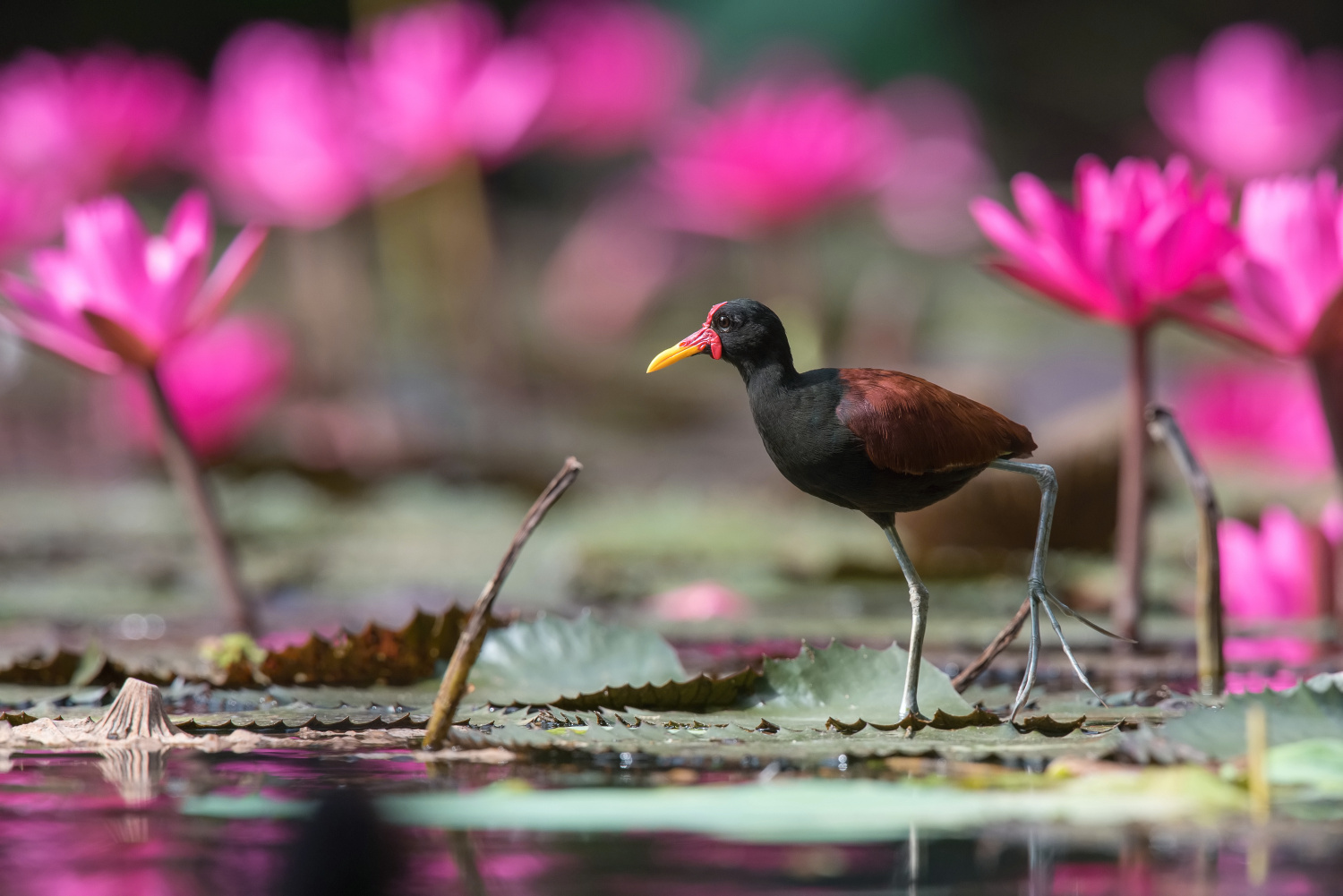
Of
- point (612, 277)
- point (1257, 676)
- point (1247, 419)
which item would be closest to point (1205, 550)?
point (1257, 676)

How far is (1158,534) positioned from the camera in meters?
2.86

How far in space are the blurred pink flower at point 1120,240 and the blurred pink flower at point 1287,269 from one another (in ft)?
0.13

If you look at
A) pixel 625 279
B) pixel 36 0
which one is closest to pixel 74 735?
pixel 625 279

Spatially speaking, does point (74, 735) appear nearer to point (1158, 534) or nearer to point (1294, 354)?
point (1294, 354)

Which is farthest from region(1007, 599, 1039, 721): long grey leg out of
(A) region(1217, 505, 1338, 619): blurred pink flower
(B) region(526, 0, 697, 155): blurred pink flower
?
(B) region(526, 0, 697, 155): blurred pink flower

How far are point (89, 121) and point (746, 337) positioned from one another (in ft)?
11.7

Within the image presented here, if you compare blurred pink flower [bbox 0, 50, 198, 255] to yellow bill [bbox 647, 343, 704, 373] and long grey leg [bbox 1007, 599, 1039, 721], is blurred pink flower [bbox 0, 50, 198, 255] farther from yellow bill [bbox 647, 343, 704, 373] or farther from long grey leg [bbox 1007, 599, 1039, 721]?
long grey leg [bbox 1007, 599, 1039, 721]

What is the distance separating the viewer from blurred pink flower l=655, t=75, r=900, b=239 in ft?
13.4

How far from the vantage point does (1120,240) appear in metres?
→ 1.44

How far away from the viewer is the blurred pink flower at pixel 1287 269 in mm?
1489

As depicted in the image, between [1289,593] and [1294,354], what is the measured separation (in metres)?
0.64

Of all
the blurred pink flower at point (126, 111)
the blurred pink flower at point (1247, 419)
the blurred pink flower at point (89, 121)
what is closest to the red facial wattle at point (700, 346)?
the blurred pink flower at point (1247, 419)

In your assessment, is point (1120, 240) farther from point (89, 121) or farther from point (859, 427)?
point (89, 121)

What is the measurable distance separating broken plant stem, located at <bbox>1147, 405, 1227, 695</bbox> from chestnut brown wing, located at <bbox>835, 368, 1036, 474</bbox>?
0.27m
